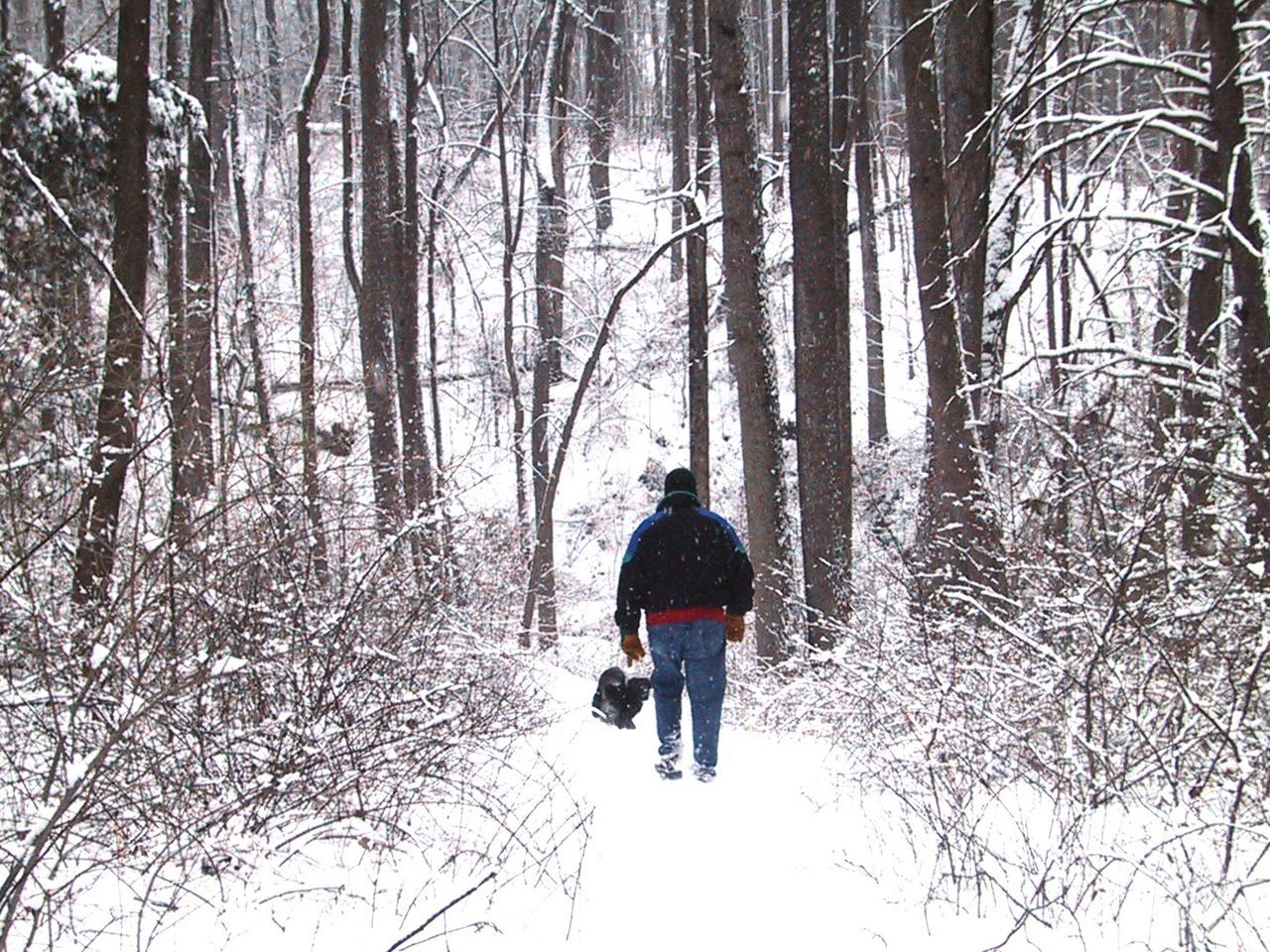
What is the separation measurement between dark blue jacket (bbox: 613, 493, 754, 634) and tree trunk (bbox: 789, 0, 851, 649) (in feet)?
11.1

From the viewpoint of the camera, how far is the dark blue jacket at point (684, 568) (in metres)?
6.54

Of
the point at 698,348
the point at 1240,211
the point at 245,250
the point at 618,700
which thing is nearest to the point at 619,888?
the point at 618,700

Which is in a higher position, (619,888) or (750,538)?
(750,538)

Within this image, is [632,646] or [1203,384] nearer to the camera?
[1203,384]

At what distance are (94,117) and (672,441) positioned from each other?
54.3ft

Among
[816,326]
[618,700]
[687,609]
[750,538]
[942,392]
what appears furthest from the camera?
[750,538]

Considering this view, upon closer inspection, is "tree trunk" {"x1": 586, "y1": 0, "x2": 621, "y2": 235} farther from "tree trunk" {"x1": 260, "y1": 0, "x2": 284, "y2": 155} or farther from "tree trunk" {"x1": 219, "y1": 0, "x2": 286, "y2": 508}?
"tree trunk" {"x1": 260, "y1": 0, "x2": 284, "y2": 155}

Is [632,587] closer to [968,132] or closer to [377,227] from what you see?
[968,132]

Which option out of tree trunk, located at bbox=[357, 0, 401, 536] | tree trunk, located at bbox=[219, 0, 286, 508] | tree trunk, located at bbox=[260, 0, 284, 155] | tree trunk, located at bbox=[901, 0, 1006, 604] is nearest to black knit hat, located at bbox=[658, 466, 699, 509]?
tree trunk, located at bbox=[901, 0, 1006, 604]

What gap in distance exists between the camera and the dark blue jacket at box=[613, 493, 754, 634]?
257 inches

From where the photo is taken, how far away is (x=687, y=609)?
6.51 meters

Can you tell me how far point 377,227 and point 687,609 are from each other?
8568 mm

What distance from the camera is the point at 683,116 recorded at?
19.8 meters

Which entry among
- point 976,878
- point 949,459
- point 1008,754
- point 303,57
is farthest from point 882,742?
point 303,57
